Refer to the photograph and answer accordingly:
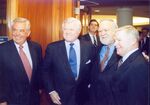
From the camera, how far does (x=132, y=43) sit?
8.08ft

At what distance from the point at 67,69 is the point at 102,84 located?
1.28 feet

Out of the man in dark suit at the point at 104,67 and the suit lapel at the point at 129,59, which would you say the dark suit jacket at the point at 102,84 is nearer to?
the man in dark suit at the point at 104,67

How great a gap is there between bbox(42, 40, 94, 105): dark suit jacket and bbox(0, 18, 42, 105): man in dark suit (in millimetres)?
147

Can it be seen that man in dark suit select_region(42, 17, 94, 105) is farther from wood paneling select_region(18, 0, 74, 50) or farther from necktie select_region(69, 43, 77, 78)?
wood paneling select_region(18, 0, 74, 50)

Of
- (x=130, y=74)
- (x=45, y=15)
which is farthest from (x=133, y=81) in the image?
(x=45, y=15)

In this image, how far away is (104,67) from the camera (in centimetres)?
296

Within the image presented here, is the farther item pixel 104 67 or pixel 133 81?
pixel 104 67

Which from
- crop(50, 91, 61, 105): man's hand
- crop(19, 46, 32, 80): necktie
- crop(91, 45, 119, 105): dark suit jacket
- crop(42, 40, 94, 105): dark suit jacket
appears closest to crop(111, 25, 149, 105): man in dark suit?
crop(91, 45, 119, 105): dark suit jacket

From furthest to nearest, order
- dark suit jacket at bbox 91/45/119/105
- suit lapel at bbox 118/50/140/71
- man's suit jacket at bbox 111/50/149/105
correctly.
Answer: dark suit jacket at bbox 91/45/119/105
suit lapel at bbox 118/50/140/71
man's suit jacket at bbox 111/50/149/105

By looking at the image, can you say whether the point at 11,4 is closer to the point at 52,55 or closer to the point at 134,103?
the point at 52,55

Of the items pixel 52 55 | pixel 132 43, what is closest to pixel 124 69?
pixel 132 43

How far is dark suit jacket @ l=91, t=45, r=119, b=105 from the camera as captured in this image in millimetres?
2846

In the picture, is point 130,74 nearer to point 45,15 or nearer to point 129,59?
point 129,59

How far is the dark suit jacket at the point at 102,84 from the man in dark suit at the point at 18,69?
611 mm
